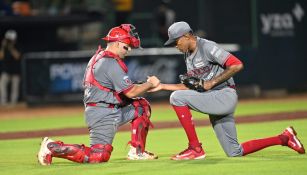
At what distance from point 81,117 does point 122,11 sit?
523 cm

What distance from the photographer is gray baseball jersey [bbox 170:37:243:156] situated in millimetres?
8836

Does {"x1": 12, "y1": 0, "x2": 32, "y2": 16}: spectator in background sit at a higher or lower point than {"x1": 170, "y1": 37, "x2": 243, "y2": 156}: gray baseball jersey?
higher

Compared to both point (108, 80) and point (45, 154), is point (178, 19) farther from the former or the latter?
point (45, 154)

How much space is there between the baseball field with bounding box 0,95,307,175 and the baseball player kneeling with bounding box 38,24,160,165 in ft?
0.54

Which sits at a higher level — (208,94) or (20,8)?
(20,8)

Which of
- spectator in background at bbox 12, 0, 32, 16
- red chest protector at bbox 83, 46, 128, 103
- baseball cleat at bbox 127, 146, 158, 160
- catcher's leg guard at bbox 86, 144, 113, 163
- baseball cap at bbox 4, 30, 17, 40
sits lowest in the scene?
baseball cleat at bbox 127, 146, 158, 160

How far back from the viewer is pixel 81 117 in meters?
17.9

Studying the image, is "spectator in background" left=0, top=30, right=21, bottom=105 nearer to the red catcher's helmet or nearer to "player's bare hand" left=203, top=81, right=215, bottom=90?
the red catcher's helmet

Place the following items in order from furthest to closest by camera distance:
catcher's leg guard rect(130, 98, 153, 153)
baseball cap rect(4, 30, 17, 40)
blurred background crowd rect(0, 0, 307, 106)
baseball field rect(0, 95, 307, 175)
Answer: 1. blurred background crowd rect(0, 0, 307, 106)
2. baseball cap rect(4, 30, 17, 40)
3. catcher's leg guard rect(130, 98, 153, 153)
4. baseball field rect(0, 95, 307, 175)

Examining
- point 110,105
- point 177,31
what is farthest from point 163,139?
point 177,31

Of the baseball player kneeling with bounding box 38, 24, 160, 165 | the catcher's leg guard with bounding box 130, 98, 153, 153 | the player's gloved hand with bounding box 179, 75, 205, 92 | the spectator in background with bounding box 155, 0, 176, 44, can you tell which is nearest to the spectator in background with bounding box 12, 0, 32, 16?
the spectator in background with bounding box 155, 0, 176, 44

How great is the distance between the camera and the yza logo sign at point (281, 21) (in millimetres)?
22672

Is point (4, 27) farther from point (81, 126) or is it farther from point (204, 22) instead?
point (81, 126)

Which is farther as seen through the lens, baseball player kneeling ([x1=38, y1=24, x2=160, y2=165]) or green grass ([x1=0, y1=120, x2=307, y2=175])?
baseball player kneeling ([x1=38, y1=24, x2=160, y2=165])
